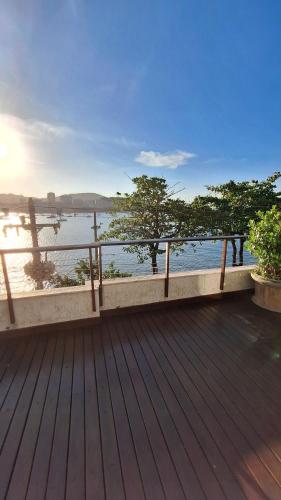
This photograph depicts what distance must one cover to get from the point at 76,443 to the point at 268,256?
9.25ft

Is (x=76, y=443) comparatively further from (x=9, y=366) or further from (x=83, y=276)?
(x=83, y=276)

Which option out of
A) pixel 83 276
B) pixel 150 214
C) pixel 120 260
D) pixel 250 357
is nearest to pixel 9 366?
pixel 250 357

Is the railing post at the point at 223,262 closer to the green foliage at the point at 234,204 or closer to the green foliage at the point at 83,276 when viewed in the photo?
the green foliage at the point at 83,276

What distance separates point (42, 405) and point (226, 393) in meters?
1.34

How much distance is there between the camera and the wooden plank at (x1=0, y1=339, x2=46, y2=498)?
109cm

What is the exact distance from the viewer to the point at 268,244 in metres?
2.79

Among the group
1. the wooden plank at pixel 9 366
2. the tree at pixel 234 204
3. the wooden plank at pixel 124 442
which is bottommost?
the wooden plank at pixel 9 366

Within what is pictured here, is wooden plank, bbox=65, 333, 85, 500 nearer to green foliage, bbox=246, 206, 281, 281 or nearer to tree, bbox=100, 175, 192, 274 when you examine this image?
green foliage, bbox=246, 206, 281, 281

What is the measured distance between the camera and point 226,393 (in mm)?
1582

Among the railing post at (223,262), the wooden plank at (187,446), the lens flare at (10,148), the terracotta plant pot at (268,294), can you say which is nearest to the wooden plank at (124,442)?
the wooden plank at (187,446)

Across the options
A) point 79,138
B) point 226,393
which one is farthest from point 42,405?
point 79,138

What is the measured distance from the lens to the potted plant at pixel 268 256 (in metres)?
2.74

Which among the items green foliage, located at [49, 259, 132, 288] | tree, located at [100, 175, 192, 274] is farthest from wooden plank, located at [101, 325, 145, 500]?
tree, located at [100, 175, 192, 274]

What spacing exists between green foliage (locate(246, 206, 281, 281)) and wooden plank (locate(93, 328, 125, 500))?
2.44 metres
